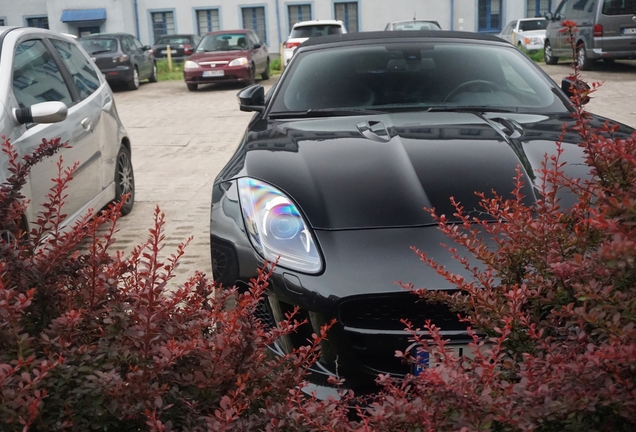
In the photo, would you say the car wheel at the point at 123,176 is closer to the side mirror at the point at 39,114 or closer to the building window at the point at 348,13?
the side mirror at the point at 39,114

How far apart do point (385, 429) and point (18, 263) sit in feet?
3.28

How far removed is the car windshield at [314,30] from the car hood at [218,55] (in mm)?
2705

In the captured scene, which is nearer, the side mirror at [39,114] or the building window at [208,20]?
the side mirror at [39,114]

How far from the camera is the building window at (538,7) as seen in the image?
3753 cm

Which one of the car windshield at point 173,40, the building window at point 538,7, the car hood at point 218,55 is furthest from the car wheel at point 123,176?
the building window at point 538,7

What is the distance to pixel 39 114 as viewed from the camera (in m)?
4.46

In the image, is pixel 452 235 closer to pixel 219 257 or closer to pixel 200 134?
pixel 219 257

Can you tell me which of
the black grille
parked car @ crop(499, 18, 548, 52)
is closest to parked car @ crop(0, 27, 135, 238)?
the black grille

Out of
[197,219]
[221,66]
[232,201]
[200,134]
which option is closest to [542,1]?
[221,66]

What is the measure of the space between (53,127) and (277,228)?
244 cm

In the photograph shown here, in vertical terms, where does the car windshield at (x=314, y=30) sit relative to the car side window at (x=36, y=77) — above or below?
below

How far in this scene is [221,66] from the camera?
20953 mm

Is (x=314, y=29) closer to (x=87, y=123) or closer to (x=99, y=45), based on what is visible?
(x=99, y=45)

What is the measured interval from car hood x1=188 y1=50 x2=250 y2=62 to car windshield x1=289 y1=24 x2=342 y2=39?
271 centimetres
